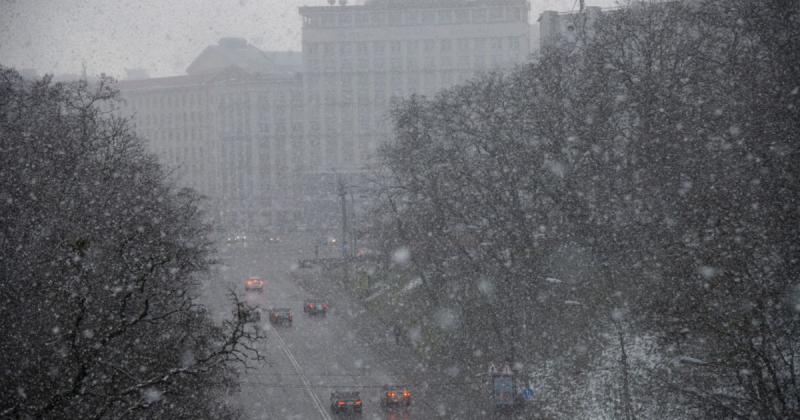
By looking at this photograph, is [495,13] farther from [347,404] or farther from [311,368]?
[347,404]

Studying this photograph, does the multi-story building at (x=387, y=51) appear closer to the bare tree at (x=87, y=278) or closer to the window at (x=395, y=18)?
the window at (x=395, y=18)

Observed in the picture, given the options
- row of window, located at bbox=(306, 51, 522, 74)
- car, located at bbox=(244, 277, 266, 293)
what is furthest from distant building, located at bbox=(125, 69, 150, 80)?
car, located at bbox=(244, 277, 266, 293)

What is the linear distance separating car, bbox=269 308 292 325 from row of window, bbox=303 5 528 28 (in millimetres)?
56702

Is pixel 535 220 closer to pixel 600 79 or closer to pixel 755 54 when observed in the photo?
pixel 600 79

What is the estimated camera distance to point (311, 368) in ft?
85.6

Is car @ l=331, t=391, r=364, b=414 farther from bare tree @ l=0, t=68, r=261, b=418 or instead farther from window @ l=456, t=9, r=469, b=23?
window @ l=456, t=9, r=469, b=23

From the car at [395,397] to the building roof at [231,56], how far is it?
110m

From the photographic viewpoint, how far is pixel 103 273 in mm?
14406

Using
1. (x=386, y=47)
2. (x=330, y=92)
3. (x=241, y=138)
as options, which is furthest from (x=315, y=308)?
(x=241, y=138)

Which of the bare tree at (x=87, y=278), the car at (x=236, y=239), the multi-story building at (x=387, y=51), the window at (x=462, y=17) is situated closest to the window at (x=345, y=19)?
the multi-story building at (x=387, y=51)

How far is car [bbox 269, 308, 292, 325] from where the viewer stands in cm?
3512

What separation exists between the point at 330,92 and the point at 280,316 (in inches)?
2308

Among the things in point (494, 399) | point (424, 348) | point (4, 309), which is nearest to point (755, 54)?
point (494, 399)

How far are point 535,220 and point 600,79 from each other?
491 centimetres
